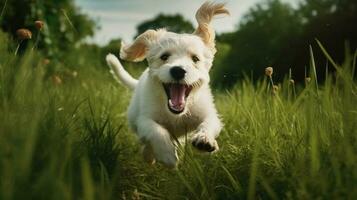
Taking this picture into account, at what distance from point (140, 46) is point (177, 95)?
3.13 feet

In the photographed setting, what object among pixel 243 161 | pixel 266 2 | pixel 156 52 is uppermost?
pixel 266 2

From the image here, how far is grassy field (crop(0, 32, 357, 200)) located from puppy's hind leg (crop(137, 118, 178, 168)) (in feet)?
0.35

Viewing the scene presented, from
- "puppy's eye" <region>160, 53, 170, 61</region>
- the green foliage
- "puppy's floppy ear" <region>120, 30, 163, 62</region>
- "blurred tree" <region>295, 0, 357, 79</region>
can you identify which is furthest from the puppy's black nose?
"blurred tree" <region>295, 0, 357, 79</region>

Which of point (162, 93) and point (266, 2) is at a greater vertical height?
point (266, 2)

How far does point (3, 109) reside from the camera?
12.4 ft

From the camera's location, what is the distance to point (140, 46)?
5.81 m

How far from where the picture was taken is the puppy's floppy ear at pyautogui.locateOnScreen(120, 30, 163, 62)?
566 centimetres

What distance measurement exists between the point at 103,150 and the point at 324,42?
14.4m

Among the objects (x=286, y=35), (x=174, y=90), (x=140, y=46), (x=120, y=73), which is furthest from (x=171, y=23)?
(x=174, y=90)

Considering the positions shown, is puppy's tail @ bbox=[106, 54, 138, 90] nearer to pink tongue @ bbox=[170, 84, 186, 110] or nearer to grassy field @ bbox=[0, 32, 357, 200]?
grassy field @ bbox=[0, 32, 357, 200]

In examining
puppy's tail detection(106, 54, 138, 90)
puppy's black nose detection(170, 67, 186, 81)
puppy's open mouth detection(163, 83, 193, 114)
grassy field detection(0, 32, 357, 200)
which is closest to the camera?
grassy field detection(0, 32, 357, 200)

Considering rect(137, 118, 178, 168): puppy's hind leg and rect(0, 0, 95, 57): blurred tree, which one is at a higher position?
rect(0, 0, 95, 57): blurred tree

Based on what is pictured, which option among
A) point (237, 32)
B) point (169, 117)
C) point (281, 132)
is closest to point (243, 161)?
point (281, 132)

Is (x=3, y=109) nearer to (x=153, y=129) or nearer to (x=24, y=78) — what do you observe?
(x=24, y=78)
